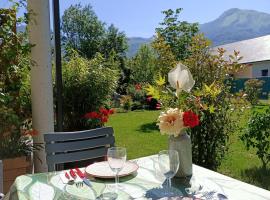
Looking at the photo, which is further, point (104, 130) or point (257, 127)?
point (257, 127)

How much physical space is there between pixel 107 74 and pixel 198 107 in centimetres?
231

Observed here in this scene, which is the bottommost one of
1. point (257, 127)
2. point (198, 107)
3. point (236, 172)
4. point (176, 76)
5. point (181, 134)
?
point (236, 172)

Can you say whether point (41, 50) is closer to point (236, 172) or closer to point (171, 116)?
point (171, 116)

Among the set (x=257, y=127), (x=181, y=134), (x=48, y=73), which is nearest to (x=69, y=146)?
(x=181, y=134)

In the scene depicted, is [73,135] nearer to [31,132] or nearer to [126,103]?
[31,132]

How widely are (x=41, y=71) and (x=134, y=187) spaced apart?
6.75 feet

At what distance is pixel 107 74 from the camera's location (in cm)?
390

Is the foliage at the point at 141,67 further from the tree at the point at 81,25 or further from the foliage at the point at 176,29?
the tree at the point at 81,25

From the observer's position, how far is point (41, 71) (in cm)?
331

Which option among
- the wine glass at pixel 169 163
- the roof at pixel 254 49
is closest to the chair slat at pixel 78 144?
the wine glass at pixel 169 163

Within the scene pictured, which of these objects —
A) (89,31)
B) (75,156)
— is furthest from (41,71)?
(89,31)

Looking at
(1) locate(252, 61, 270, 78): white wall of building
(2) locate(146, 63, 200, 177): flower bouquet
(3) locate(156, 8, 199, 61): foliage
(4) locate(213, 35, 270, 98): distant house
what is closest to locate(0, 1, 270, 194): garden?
(2) locate(146, 63, 200, 177): flower bouquet

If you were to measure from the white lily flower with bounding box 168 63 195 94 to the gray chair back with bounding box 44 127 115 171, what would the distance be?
34.0 inches

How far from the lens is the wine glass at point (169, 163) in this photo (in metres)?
1.48
